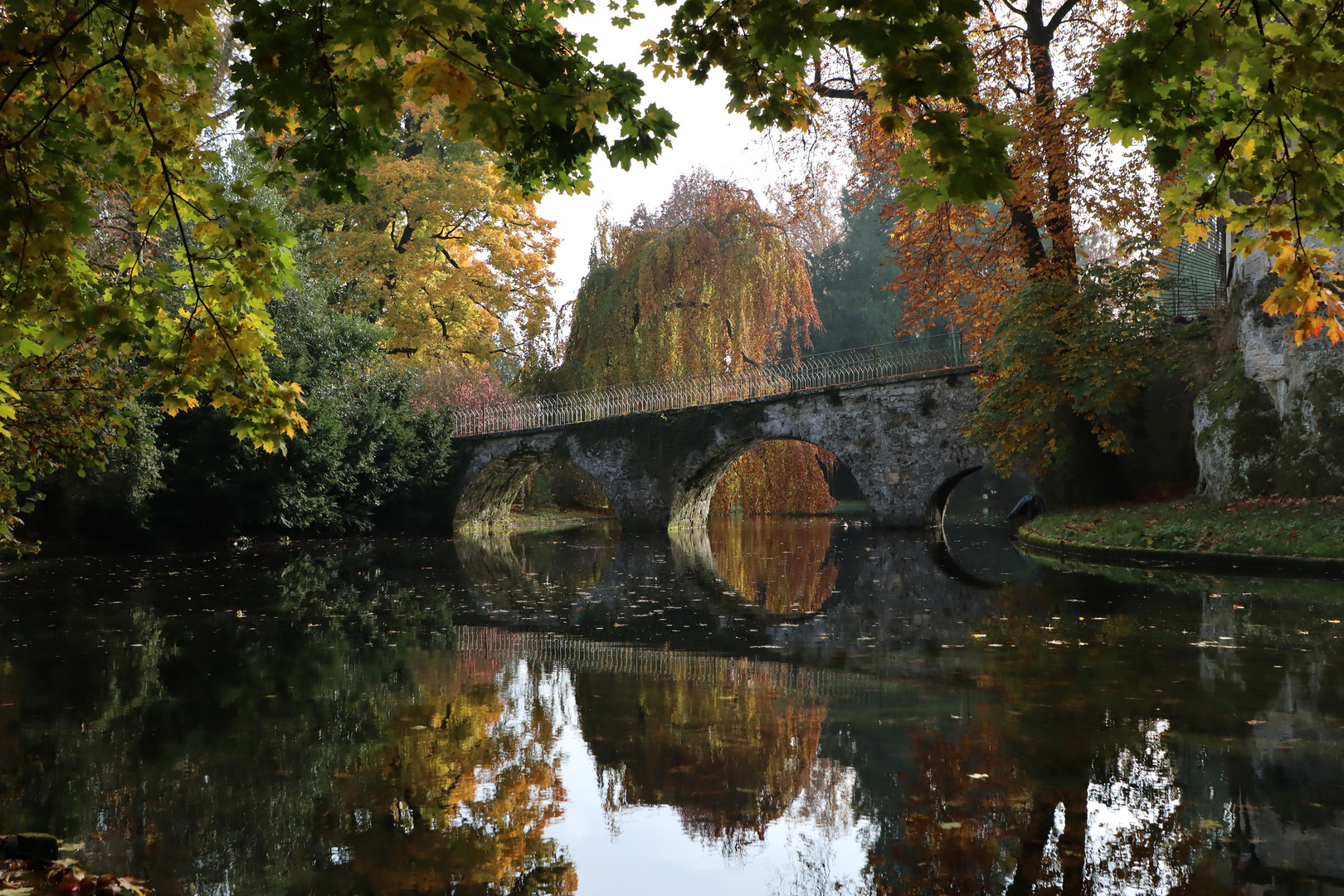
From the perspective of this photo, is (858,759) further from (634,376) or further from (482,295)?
(482,295)

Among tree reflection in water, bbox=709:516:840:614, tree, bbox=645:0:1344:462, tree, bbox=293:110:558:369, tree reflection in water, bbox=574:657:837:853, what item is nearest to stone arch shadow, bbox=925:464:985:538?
tree reflection in water, bbox=709:516:840:614

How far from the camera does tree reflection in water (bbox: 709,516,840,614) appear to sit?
9.80 meters

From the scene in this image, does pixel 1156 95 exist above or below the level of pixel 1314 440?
above

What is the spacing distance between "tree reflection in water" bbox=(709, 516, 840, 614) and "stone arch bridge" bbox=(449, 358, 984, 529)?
1.56 m

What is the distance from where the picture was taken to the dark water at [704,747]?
10.0ft

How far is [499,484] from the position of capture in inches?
1049

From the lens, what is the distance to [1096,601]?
8500 millimetres

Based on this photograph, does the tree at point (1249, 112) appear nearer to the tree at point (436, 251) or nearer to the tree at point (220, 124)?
the tree at point (220, 124)

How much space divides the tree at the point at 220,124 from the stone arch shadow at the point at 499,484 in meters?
19.5

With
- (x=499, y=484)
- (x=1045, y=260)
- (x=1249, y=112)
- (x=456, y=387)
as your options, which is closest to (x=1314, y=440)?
(x=1045, y=260)

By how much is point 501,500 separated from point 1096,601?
2077 cm

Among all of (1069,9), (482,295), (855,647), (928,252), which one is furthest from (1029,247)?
(482,295)

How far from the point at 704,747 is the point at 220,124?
3387 mm

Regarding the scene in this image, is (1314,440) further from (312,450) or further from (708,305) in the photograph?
(312,450)
